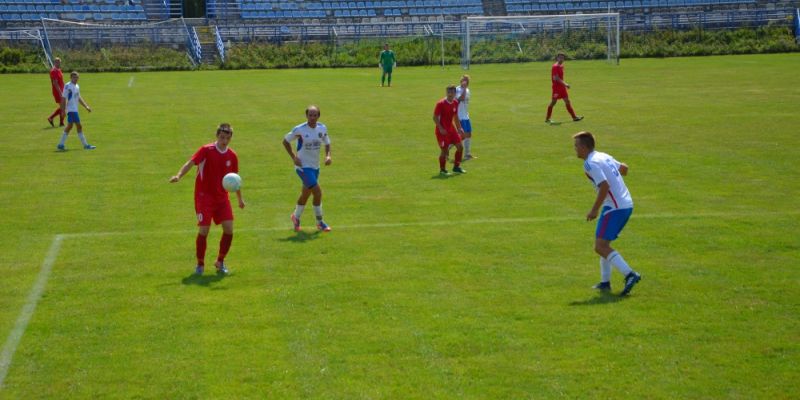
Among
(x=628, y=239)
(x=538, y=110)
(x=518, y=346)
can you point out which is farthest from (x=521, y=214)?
(x=538, y=110)

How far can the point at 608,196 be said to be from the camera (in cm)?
1188

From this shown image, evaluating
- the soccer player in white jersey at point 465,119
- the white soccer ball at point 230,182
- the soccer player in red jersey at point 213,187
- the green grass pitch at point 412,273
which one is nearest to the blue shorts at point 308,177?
the green grass pitch at point 412,273

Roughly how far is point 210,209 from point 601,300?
536 centimetres

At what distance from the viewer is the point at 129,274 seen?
44.9 ft

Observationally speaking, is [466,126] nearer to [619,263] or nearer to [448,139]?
[448,139]

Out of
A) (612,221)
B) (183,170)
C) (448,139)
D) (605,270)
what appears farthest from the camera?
(448,139)

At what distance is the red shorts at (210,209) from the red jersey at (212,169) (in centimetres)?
5

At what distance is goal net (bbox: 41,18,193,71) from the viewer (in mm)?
63375

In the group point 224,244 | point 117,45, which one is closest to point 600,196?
point 224,244

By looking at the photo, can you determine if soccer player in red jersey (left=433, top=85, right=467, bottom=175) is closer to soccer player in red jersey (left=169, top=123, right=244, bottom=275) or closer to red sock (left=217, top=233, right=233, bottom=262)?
soccer player in red jersey (left=169, top=123, right=244, bottom=275)

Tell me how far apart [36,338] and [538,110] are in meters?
26.4

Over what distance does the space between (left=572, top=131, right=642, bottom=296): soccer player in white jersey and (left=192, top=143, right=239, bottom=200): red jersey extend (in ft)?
15.7

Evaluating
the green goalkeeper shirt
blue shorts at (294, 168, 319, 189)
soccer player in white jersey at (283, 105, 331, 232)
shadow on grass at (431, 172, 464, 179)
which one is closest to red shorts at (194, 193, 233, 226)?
soccer player in white jersey at (283, 105, 331, 232)

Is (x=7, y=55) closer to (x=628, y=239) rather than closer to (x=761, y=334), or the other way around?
(x=628, y=239)
